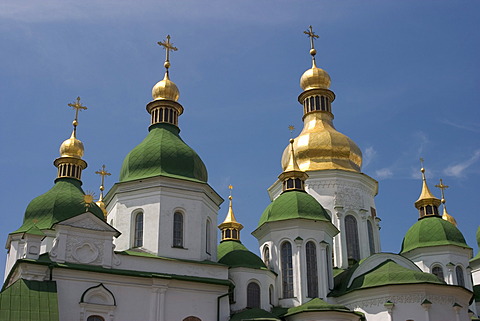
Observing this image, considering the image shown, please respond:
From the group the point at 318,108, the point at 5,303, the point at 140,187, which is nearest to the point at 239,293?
the point at 140,187

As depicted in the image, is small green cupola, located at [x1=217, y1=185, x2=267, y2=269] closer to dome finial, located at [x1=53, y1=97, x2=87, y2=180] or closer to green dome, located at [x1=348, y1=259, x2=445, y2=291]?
green dome, located at [x1=348, y1=259, x2=445, y2=291]

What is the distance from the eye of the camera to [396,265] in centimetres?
2725

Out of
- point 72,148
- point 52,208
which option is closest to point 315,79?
point 72,148

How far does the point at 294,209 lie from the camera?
29.5 m

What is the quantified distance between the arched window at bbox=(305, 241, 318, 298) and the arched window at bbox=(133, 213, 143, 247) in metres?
7.39

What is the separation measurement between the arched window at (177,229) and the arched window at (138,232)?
134 centimetres

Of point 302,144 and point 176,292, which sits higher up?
point 302,144

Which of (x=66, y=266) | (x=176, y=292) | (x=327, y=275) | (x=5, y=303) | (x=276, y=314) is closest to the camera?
(x=5, y=303)

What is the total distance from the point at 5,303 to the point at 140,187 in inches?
297

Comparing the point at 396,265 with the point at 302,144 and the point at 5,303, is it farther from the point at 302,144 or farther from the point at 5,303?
the point at 5,303

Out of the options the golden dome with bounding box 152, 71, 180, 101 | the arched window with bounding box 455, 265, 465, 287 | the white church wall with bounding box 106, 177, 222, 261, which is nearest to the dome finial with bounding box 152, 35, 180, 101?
the golden dome with bounding box 152, 71, 180, 101

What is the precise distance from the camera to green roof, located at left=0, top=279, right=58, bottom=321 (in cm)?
2114

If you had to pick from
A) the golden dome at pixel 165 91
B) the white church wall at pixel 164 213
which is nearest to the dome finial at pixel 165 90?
the golden dome at pixel 165 91

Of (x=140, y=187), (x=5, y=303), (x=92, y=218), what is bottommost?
(x=5, y=303)
